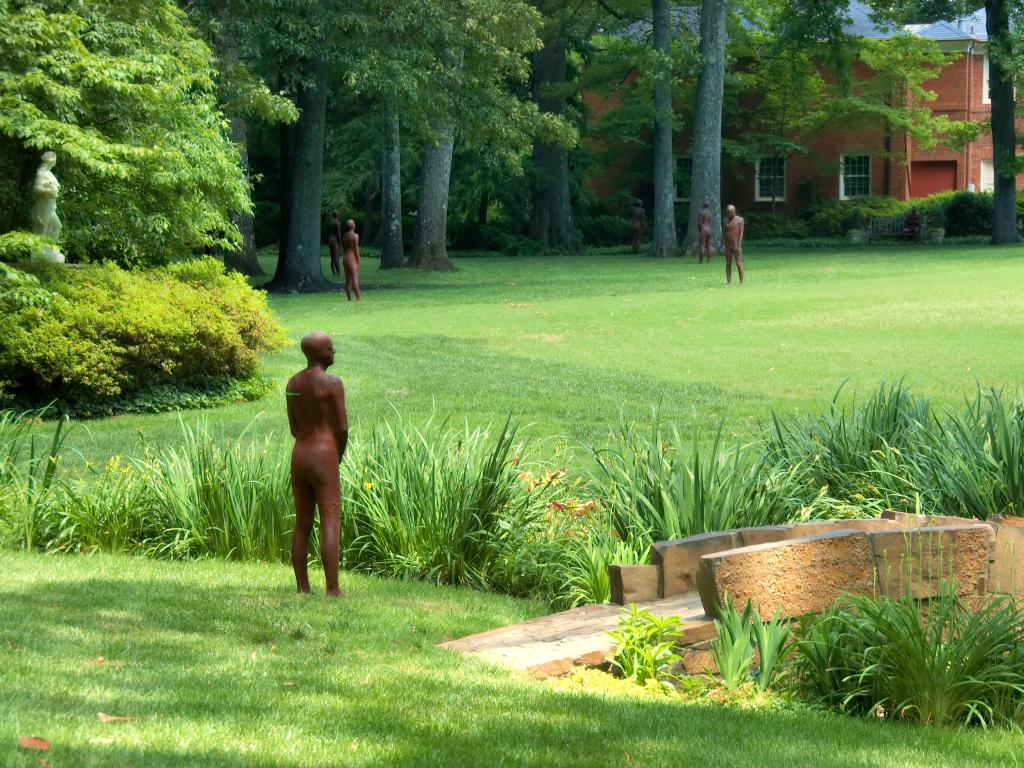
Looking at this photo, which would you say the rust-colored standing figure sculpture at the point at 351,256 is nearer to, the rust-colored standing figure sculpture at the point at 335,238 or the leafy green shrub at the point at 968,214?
the rust-colored standing figure sculpture at the point at 335,238

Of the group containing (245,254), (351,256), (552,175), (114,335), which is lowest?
(114,335)

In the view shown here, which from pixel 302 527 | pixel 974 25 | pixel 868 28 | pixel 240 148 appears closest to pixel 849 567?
pixel 302 527

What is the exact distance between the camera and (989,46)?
1831 inches

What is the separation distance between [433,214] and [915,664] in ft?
129

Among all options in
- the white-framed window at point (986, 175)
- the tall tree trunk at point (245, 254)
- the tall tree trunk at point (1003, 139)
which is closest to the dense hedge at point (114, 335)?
the tall tree trunk at point (245, 254)

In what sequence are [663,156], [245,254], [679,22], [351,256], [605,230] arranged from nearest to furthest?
[351,256]
[245,254]
[663,156]
[679,22]
[605,230]

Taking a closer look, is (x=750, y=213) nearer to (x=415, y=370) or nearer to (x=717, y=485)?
(x=415, y=370)

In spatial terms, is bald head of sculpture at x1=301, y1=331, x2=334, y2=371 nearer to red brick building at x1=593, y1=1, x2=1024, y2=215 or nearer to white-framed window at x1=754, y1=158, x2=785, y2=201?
red brick building at x1=593, y1=1, x2=1024, y2=215

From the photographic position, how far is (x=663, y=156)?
5103cm

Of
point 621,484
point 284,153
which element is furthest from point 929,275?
point 621,484

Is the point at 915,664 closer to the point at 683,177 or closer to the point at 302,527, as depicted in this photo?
the point at 302,527

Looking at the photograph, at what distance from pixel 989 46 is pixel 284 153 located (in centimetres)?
2460

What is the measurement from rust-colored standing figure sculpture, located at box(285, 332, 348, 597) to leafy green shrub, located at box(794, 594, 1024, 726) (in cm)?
237

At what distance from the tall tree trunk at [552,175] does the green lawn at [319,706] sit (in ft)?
158
